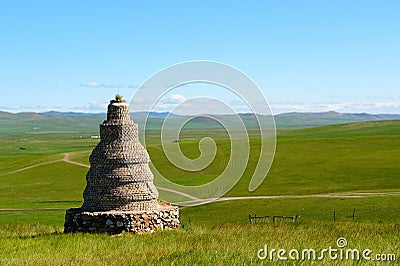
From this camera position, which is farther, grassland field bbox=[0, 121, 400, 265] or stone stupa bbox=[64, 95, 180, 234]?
stone stupa bbox=[64, 95, 180, 234]

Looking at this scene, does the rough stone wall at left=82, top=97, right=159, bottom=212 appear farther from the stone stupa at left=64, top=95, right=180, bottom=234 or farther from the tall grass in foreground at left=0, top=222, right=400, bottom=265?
the tall grass in foreground at left=0, top=222, right=400, bottom=265

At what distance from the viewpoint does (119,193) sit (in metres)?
23.1

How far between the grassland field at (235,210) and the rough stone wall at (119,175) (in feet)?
5.90

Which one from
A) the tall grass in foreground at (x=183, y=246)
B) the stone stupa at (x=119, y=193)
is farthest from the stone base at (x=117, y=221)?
the tall grass in foreground at (x=183, y=246)

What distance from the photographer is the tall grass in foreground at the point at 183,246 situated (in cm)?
1380

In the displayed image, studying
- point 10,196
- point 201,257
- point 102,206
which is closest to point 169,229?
point 102,206

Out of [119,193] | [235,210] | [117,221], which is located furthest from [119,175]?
[235,210]

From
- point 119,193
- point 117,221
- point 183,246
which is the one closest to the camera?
point 183,246

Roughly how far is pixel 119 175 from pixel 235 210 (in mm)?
32249

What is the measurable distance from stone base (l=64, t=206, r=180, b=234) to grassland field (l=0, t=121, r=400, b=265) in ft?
2.41

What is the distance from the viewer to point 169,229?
2341 centimetres

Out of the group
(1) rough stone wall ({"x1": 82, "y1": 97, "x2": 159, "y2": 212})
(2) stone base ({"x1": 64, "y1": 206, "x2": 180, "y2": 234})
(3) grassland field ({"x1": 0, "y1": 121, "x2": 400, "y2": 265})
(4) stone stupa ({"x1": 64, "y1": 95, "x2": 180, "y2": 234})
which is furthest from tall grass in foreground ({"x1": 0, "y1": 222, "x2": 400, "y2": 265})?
(1) rough stone wall ({"x1": 82, "y1": 97, "x2": 159, "y2": 212})

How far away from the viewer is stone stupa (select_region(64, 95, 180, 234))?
74.5ft

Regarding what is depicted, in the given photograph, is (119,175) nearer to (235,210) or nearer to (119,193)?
(119,193)
